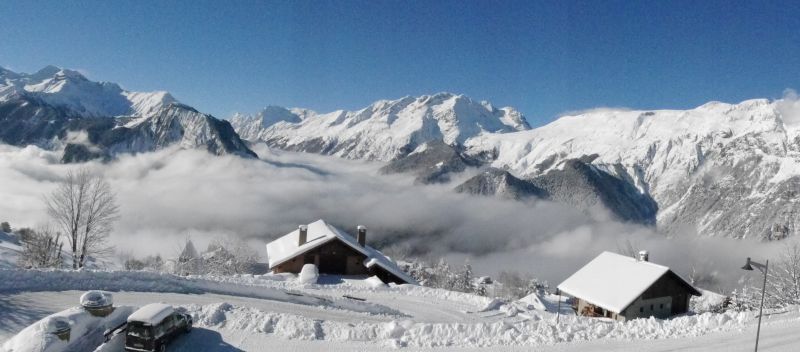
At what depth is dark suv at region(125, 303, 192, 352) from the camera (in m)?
16.7

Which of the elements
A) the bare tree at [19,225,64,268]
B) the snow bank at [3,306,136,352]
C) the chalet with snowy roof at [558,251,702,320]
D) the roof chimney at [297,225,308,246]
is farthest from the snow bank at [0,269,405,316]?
the bare tree at [19,225,64,268]

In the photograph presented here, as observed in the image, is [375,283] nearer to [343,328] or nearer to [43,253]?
[343,328]

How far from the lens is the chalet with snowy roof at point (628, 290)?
37.4 m

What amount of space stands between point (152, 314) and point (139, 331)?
0.67 meters

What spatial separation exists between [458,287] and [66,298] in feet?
305

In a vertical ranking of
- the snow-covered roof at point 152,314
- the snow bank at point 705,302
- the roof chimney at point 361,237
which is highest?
the roof chimney at point 361,237

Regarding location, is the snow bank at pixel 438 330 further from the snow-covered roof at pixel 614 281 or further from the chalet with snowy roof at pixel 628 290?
the chalet with snowy roof at pixel 628 290

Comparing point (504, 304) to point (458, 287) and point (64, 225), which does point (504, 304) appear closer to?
point (64, 225)

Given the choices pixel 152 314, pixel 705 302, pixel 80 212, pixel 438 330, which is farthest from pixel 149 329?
pixel 705 302

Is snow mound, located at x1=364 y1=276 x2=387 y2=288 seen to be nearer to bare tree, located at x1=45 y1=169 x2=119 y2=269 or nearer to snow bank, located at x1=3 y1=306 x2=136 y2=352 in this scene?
snow bank, located at x1=3 y1=306 x2=136 y2=352

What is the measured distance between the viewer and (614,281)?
3969 cm

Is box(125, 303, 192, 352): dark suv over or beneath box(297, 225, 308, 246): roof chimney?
beneath

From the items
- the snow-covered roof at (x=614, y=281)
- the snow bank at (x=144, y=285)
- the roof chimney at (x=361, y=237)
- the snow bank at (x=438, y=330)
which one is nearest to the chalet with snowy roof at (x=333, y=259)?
the roof chimney at (x=361, y=237)

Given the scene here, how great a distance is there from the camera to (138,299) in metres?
25.1
